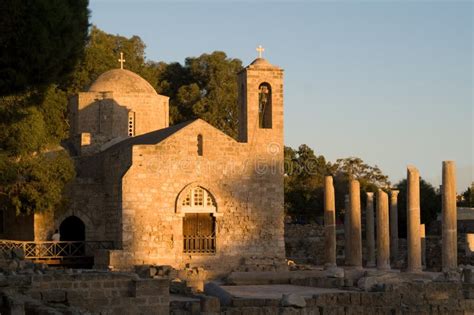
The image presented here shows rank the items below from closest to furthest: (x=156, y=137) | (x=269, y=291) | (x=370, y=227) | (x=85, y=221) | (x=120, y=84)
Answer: (x=269, y=291), (x=85, y=221), (x=156, y=137), (x=370, y=227), (x=120, y=84)

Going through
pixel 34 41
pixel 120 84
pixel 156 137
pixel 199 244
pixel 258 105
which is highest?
pixel 120 84

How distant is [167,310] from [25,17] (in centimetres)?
630

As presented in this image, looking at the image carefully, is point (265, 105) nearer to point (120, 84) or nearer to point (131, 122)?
point (131, 122)

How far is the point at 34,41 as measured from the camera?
1773 cm

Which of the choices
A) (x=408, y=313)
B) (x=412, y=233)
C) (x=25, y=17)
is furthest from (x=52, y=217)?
(x=25, y=17)

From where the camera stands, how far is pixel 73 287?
19.1 m

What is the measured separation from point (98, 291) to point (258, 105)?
1556cm

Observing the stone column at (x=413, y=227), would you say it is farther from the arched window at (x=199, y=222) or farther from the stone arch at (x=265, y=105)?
the arched window at (x=199, y=222)

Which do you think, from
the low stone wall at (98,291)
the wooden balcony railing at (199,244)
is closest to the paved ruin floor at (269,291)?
the wooden balcony railing at (199,244)

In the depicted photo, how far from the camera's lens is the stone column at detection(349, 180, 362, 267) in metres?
34.8

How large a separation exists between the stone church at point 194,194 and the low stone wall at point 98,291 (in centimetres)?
1117

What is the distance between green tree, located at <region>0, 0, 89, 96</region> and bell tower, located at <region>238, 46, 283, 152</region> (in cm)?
1499

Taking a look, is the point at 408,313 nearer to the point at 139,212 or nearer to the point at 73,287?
the point at 73,287

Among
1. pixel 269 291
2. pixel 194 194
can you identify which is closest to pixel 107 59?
pixel 194 194
